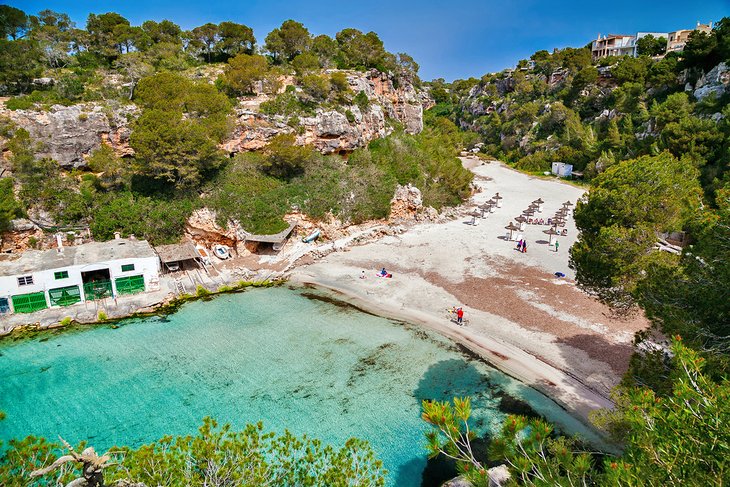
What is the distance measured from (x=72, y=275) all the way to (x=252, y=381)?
13.5m

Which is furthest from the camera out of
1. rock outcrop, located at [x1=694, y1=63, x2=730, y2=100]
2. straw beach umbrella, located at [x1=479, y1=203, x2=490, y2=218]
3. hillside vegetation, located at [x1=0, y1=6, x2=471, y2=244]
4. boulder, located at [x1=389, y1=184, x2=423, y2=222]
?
rock outcrop, located at [x1=694, y1=63, x2=730, y2=100]

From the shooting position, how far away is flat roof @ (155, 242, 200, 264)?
26498 mm

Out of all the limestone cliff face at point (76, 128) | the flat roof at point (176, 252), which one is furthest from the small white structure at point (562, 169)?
the limestone cliff face at point (76, 128)

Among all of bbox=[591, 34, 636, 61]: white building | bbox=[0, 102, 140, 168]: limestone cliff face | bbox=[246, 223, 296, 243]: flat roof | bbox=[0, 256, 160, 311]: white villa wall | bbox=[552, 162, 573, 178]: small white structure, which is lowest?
bbox=[0, 256, 160, 311]: white villa wall

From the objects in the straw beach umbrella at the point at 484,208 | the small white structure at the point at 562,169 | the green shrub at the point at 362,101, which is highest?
the green shrub at the point at 362,101

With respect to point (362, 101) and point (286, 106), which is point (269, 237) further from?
point (362, 101)

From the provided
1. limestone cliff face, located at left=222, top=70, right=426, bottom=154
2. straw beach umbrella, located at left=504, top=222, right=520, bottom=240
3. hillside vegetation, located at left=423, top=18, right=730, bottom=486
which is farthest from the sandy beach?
limestone cliff face, located at left=222, top=70, right=426, bottom=154

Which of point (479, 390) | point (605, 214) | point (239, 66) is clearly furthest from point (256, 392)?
point (239, 66)

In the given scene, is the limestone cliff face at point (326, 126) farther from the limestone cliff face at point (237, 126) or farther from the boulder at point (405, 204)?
the boulder at point (405, 204)

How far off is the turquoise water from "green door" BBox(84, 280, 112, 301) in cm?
310

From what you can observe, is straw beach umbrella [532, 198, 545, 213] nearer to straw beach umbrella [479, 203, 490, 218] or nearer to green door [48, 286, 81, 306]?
straw beach umbrella [479, 203, 490, 218]

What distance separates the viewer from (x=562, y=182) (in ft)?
183

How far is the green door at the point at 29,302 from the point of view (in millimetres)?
21047

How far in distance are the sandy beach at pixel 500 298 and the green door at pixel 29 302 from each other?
1394 centimetres
